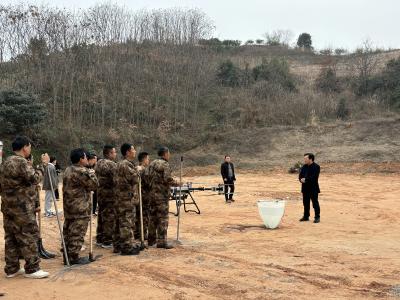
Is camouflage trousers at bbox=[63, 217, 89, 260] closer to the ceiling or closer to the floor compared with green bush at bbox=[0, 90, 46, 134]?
closer to the floor

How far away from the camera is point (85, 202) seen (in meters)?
7.47

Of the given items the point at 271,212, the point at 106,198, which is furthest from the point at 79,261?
the point at 271,212

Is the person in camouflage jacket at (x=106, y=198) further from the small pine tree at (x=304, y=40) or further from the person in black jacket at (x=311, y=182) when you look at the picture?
the small pine tree at (x=304, y=40)

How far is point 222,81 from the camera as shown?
46.7 m

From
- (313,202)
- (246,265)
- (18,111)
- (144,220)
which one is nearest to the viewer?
A: (246,265)

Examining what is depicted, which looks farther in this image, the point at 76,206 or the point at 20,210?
the point at 76,206

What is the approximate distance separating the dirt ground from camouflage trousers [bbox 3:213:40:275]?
9.1 inches

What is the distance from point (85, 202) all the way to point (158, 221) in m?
1.55

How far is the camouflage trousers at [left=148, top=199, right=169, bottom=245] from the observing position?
853 cm

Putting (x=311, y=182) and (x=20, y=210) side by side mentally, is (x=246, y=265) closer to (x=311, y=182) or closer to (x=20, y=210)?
(x=20, y=210)

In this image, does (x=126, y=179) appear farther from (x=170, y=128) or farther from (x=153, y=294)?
(x=170, y=128)

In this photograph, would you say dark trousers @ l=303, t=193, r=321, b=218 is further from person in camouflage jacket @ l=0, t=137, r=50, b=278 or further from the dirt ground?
person in camouflage jacket @ l=0, t=137, r=50, b=278

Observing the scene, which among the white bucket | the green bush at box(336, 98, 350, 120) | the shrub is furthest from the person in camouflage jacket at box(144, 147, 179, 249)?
the shrub

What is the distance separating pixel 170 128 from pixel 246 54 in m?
29.3
